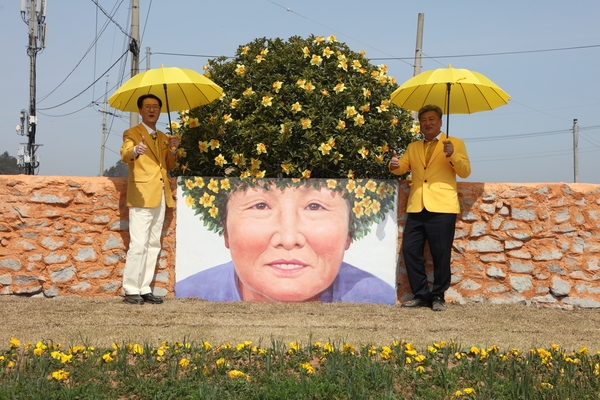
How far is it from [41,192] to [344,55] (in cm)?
343

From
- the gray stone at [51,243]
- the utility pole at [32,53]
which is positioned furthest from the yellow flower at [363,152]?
the utility pole at [32,53]

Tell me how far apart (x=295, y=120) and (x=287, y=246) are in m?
1.28

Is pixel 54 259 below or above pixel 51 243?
below

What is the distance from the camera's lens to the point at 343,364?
405cm

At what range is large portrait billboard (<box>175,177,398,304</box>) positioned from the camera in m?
6.66

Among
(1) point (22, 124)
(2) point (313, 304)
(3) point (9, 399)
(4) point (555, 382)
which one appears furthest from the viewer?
(1) point (22, 124)

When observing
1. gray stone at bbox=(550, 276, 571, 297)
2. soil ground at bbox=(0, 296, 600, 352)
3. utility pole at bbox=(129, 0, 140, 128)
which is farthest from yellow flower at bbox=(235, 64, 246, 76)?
utility pole at bbox=(129, 0, 140, 128)

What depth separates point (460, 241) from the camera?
22.4ft

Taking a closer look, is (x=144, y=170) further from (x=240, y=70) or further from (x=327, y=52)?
(x=327, y=52)

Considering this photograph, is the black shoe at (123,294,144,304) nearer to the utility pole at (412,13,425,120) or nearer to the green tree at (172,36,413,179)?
the green tree at (172,36,413,179)

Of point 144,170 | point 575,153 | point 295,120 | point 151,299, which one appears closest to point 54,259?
point 151,299

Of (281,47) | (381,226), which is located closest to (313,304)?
(381,226)

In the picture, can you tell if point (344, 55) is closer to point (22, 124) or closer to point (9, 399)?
point (9, 399)

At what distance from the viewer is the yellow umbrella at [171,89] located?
247 inches
